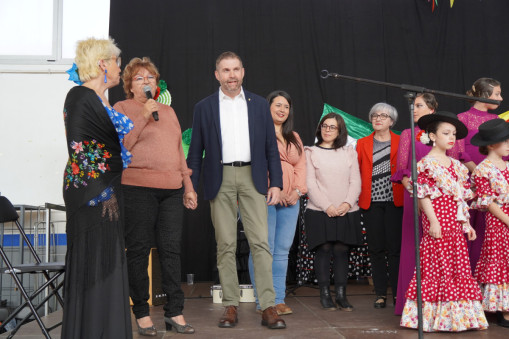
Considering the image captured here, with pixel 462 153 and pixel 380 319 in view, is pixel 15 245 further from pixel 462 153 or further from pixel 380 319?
pixel 462 153

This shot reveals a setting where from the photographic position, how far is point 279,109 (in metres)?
3.81

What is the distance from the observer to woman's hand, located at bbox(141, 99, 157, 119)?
2818mm

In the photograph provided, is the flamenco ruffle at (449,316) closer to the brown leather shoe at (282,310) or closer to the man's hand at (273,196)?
the brown leather shoe at (282,310)

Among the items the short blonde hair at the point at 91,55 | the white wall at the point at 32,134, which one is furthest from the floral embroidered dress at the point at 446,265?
the white wall at the point at 32,134

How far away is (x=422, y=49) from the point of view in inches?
243

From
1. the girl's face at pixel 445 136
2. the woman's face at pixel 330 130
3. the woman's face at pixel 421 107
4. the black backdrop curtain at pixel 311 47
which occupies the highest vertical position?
the black backdrop curtain at pixel 311 47

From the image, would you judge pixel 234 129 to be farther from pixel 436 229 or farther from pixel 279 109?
pixel 436 229

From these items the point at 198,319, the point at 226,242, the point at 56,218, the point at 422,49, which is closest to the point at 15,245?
the point at 56,218

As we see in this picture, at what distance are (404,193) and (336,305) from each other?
99 centimetres

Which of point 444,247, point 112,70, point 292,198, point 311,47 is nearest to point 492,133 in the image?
point 444,247

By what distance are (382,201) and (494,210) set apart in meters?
0.79

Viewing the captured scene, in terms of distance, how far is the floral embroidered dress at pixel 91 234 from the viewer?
221 cm

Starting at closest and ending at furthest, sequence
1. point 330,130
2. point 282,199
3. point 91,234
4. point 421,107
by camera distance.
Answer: point 91,234 < point 282,199 < point 421,107 < point 330,130

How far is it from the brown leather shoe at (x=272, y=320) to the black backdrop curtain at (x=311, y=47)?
8.83 ft
